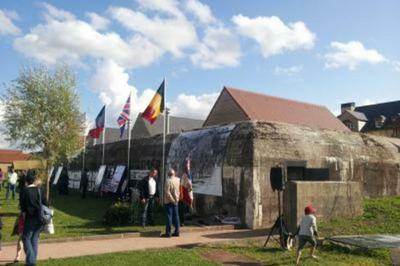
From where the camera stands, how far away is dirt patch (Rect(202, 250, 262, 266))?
8.99 metres

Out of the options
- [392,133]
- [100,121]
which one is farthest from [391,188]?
[392,133]

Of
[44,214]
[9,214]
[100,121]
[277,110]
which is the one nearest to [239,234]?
[44,214]

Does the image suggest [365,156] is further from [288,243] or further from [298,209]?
[288,243]

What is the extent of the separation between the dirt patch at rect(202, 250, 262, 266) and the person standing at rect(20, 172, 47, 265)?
3478mm

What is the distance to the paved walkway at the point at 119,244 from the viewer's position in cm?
924

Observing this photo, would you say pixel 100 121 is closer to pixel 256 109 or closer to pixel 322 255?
pixel 322 255

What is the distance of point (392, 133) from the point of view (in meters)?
63.2

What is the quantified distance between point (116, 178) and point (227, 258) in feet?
48.5

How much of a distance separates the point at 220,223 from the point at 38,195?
703 centimetres

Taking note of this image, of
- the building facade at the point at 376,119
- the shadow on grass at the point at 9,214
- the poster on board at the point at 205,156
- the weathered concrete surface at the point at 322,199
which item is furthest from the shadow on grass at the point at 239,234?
the building facade at the point at 376,119

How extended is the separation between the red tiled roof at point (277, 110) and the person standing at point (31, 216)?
113ft

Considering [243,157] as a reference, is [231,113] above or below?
above

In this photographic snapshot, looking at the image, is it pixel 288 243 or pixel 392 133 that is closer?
pixel 288 243

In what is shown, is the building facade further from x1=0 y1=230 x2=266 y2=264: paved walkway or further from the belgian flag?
x1=0 y1=230 x2=266 y2=264: paved walkway
